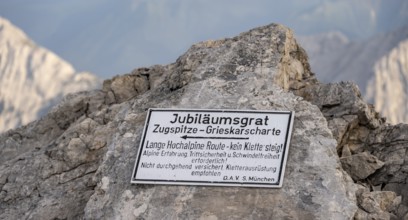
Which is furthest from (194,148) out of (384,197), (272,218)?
(384,197)

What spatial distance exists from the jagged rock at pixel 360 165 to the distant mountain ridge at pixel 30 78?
260 feet

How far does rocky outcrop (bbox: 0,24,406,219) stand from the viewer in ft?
37.9

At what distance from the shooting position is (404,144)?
45.1 feet

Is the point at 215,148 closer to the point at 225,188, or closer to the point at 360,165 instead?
the point at 225,188

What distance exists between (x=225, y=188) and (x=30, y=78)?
86744 mm

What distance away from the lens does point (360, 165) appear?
13156 millimetres

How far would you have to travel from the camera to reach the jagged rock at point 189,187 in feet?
37.8

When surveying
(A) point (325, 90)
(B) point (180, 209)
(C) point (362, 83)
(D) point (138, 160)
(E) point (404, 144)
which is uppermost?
(C) point (362, 83)

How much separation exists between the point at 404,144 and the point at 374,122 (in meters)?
0.76

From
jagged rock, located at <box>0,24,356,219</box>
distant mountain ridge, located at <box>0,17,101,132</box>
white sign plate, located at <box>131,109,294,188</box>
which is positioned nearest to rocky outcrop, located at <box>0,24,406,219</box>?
jagged rock, located at <box>0,24,356,219</box>

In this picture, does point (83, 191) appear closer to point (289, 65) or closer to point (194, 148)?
point (194, 148)

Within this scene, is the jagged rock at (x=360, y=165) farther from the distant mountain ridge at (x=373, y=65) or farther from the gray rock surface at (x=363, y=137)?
the distant mountain ridge at (x=373, y=65)

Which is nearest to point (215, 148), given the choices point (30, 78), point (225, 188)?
point (225, 188)

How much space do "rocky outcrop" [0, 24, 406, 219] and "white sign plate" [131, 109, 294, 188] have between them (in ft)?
0.56
